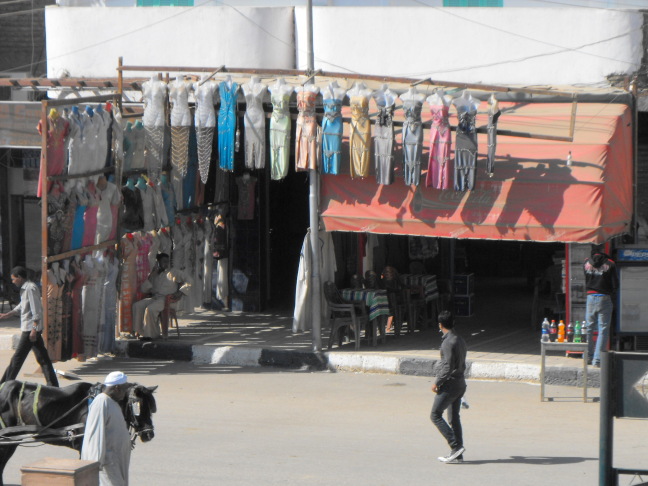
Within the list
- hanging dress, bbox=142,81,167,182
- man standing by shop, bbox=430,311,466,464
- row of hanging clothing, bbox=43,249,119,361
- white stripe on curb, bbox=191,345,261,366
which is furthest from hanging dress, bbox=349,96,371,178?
man standing by shop, bbox=430,311,466,464

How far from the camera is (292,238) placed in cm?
2016

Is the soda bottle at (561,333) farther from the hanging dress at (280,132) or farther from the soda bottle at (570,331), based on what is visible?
the hanging dress at (280,132)

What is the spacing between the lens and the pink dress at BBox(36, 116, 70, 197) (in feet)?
45.8

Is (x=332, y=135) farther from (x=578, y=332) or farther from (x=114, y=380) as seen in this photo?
(x=114, y=380)

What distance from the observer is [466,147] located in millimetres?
13898

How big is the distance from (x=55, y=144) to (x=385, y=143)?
4.26m

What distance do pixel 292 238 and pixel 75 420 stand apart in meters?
11.8

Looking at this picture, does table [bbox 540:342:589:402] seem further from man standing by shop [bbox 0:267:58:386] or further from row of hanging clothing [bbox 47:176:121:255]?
row of hanging clothing [bbox 47:176:121:255]

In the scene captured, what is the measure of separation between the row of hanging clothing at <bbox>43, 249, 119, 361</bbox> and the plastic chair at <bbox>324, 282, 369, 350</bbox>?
304 centimetres

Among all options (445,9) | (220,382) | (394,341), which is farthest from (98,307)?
(445,9)

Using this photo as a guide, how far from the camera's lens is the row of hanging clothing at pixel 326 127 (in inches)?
552

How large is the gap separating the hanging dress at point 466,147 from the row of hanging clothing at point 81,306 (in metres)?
5.03

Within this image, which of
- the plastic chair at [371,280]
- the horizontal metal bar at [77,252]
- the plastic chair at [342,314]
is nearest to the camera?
the horizontal metal bar at [77,252]

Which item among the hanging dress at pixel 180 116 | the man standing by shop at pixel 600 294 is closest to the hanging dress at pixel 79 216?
the hanging dress at pixel 180 116
